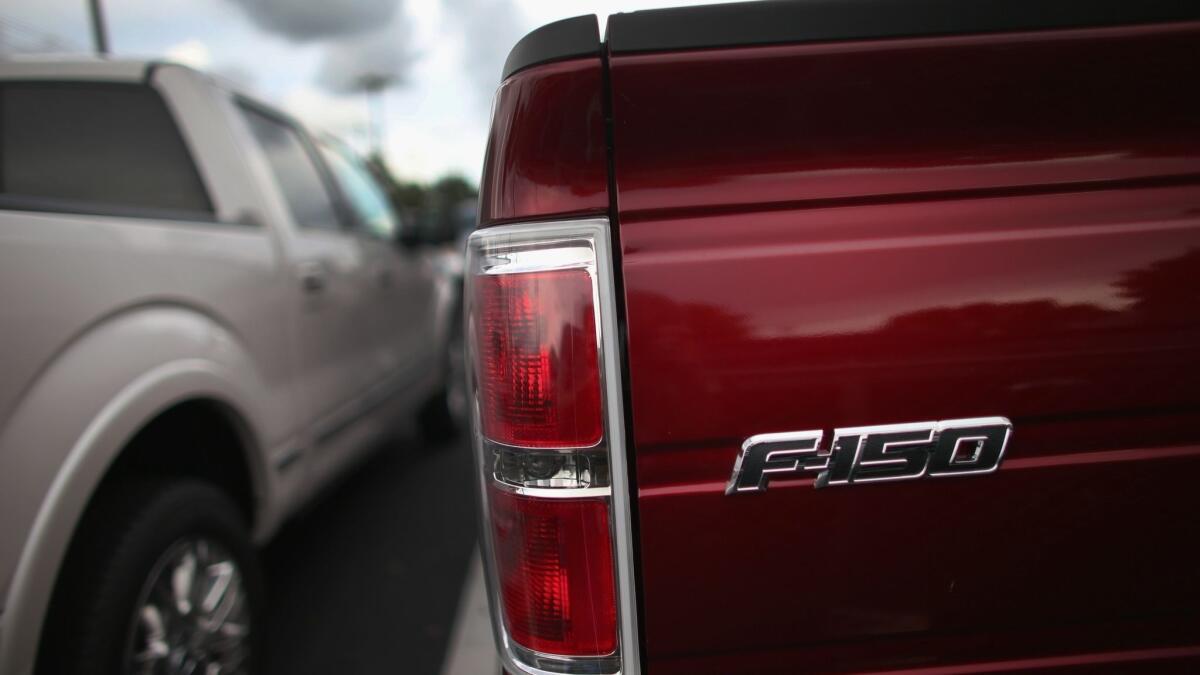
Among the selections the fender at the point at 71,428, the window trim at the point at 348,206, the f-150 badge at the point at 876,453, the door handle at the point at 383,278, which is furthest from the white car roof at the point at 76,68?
the f-150 badge at the point at 876,453

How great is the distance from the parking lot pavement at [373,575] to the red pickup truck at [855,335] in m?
1.70

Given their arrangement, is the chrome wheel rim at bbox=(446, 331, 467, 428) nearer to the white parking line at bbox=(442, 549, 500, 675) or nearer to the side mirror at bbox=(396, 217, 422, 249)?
the side mirror at bbox=(396, 217, 422, 249)

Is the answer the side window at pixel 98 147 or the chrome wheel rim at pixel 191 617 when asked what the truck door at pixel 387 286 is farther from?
the chrome wheel rim at pixel 191 617

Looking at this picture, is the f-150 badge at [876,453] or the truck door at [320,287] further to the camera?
the truck door at [320,287]

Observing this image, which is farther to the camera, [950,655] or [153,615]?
[153,615]

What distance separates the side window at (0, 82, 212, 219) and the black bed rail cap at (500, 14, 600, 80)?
5.64 ft

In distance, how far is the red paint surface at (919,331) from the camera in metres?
0.92

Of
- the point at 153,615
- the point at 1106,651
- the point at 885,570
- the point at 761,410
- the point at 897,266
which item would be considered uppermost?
the point at 897,266

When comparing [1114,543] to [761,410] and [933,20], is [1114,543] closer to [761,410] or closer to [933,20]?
[761,410]

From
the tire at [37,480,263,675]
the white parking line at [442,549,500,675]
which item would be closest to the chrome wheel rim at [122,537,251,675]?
the tire at [37,480,263,675]

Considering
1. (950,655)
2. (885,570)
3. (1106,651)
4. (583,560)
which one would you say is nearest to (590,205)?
(583,560)

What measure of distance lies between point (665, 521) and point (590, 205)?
0.41 meters

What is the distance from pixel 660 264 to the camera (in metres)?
0.92

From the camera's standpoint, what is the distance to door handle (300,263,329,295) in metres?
2.61
